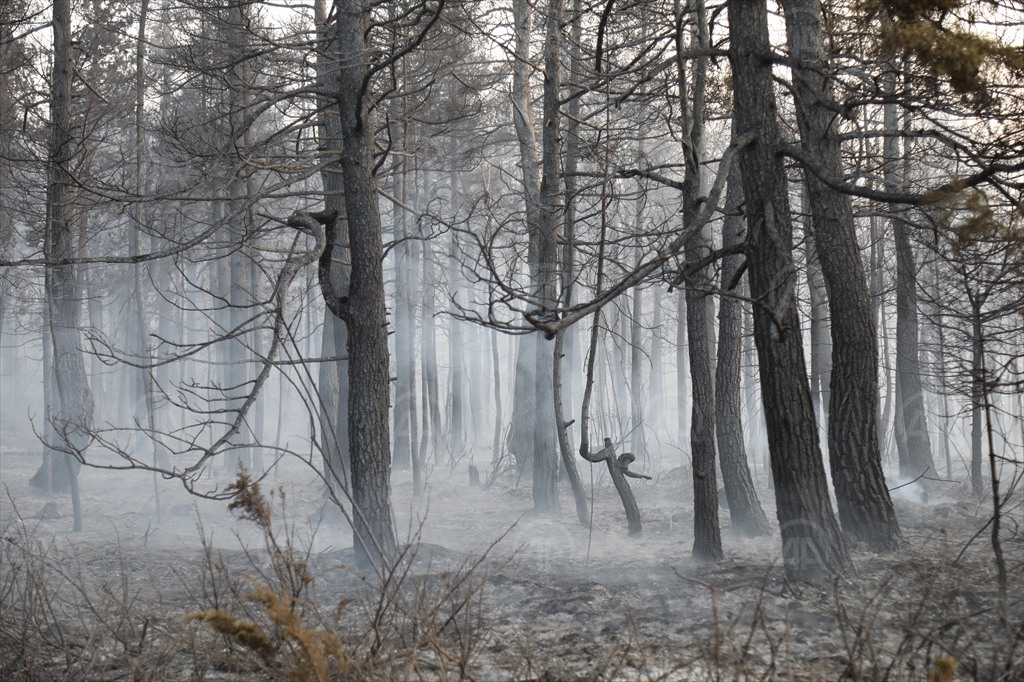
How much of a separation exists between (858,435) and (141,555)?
A: 29.2ft

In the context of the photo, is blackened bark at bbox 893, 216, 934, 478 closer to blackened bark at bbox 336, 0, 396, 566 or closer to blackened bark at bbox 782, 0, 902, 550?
blackened bark at bbox 782, 0, 902, 550

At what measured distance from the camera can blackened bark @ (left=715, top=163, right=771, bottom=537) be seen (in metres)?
9.48

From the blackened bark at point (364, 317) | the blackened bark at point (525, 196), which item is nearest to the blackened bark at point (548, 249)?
the blackened bark at point (525, 196)

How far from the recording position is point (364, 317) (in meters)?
7.50

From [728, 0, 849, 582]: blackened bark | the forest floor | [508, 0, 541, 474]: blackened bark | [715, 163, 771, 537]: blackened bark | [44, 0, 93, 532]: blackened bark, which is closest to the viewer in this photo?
the forest floor

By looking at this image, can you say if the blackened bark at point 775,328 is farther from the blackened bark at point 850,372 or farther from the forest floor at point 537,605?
the blackened bark at point 850,372

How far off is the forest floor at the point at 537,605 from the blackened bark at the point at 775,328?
0.44 metres

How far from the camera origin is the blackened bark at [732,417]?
9.48m

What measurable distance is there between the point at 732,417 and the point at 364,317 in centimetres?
516

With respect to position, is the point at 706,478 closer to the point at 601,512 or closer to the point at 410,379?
the point at 601,512

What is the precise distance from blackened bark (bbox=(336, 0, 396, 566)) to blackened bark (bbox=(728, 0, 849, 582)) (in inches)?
147

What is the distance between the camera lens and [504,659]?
4801 mm

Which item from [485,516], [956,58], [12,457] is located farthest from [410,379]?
[956,58]

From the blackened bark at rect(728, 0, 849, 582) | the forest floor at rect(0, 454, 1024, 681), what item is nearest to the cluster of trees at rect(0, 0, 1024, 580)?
the blackened bark at rect(728, 0, 849, 582)
